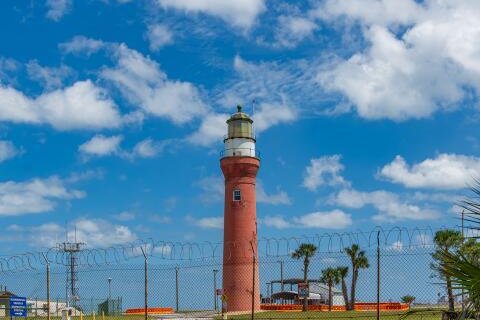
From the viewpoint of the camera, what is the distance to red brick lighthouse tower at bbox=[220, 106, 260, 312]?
48719 millimetres

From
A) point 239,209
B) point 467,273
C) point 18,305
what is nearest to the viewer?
point 467,273

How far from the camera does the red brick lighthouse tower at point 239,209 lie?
4872 cm

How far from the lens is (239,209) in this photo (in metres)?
50.8

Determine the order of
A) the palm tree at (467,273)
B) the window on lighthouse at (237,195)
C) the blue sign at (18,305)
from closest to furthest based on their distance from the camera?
1. the palm tree at (467,273)
2. the blue sign at (18,305)
3. the window on lighthouse at (237,195)

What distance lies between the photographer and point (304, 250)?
7031cm

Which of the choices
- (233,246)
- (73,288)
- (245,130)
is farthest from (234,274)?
(73,288)

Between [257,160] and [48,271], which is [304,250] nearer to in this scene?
[257,160]

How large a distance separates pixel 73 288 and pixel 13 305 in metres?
46.6

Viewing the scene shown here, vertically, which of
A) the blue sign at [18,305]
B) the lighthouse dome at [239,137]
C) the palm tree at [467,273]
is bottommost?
the blue sign at [18,305]

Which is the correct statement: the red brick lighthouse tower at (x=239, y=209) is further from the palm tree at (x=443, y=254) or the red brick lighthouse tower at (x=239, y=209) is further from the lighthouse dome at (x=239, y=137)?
the palm tree at (x=443, y=254)

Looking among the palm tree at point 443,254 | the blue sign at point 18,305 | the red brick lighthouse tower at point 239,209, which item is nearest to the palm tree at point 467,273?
the palm tree at point 443,254

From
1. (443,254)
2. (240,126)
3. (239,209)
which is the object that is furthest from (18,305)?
(240,126)

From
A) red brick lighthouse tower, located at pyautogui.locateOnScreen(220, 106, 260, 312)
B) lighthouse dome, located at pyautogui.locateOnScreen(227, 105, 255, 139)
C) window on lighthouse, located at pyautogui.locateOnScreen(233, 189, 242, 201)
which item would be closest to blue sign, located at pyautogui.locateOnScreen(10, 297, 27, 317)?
red brick lighthouse tower, located at pyautogui.locateOnScreen(220, 106, 260, 312)

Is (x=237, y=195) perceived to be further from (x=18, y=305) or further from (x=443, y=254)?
(x=443, y=254)
